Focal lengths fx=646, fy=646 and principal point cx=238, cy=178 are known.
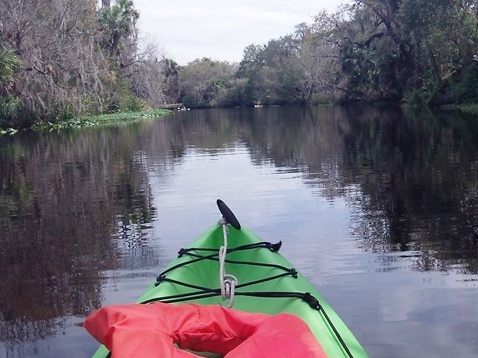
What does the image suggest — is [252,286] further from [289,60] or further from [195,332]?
[289,60]

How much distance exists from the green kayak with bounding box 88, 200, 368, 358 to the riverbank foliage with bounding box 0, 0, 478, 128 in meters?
26.5

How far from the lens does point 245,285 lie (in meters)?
4.17

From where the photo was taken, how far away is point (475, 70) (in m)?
30.2

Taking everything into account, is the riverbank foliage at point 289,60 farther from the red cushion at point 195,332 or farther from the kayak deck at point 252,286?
the red cushion at point 195,332

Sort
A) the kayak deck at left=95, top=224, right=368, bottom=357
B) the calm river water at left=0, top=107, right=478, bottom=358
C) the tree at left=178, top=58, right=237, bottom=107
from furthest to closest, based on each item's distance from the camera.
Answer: the tree at left=178, top=58, right=237, bottom=107, the calm river water at left=0, top=107, right=478, bottom=358, the kayak deck at left=95, top=224, right=368, bottom=357

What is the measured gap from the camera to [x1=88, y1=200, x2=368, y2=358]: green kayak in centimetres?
330

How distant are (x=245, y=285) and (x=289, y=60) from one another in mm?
62388

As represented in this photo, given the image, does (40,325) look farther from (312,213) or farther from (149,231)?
(312,213)

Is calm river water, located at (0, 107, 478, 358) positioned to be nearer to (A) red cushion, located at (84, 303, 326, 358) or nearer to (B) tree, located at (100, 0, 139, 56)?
(A) red cushion, located at (84, 303, 326, 358)

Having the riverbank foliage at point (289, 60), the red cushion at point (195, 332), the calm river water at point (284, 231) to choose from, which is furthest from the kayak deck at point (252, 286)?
the riverbank foliage at point (289, 60)

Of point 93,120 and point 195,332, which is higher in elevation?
point 93,120

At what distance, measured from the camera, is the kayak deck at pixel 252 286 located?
3282 millimetres

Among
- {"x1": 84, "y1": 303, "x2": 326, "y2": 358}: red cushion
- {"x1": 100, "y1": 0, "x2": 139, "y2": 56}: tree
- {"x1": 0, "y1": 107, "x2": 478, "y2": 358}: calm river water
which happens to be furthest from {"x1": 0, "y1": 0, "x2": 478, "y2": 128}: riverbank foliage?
{"x1": 84, "y1": 303, "x2": 326, "y2": 358}: red cushion

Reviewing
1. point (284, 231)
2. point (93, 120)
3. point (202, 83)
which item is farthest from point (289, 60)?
point (284, 231)
